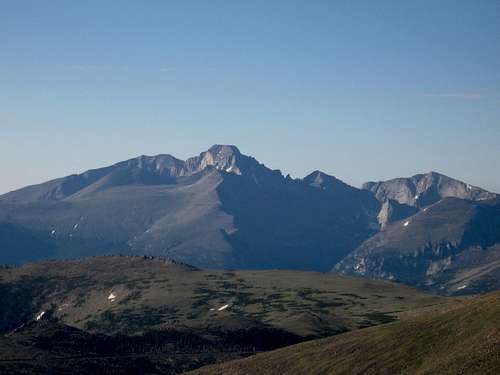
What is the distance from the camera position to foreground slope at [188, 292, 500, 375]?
11500cm

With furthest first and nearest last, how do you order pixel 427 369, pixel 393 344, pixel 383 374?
pixel 393 344, pixel 383 374, pixel 427 369

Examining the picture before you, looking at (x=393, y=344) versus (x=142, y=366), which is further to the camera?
(x=142, y=366)

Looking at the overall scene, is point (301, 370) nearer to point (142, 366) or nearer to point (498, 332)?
point (498, 332)

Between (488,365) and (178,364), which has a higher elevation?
(488,365)

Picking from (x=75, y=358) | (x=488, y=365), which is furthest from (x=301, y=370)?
(x=75, y=358)

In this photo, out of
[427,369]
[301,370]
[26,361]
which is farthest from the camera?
[26,361]

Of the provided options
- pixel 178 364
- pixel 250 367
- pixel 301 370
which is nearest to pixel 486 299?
pixel 301 370

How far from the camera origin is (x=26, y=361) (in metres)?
186

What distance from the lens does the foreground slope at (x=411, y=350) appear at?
115000 mm

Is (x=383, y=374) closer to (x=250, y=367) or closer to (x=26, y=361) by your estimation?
(x=250, y=367)

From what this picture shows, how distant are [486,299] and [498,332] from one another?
24105 mm

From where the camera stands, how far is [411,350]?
5182 inches

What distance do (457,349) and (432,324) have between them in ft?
63.0

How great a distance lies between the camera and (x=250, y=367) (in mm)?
162750
